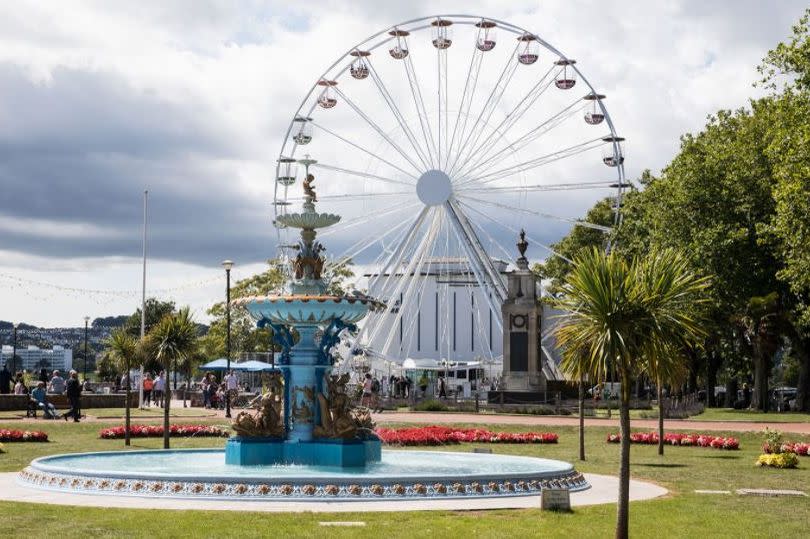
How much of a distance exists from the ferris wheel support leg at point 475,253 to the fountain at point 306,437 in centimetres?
3426

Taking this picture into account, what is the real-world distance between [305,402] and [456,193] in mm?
36633

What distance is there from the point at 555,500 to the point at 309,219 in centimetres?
1046

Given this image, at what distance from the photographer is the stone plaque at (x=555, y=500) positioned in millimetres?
19766

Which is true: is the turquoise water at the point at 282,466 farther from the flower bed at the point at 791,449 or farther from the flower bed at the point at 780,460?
the flower bed at the point at 791,449

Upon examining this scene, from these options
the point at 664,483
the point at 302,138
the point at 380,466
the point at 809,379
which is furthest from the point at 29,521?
the point at 809,379

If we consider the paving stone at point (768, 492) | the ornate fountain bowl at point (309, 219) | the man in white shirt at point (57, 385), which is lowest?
A: the paving stone at point (768, 492)

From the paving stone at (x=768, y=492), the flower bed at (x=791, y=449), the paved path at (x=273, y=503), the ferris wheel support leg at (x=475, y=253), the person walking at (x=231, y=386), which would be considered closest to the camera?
the paved path at (x=273, y=503)

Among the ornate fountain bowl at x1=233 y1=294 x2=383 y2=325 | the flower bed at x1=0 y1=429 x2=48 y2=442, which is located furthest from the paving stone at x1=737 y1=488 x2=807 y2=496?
the flower bed at x1=0 y1=429 x2=48 y2=442

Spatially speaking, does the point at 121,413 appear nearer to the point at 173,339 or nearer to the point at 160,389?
the point at 160,389

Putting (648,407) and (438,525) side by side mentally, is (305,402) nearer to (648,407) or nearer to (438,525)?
(438,525)

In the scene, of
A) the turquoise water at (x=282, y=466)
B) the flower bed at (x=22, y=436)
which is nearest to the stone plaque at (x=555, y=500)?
the turquoise water at (x=282, y=466)

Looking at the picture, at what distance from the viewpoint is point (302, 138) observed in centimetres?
6488

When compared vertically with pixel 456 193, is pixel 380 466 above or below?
below

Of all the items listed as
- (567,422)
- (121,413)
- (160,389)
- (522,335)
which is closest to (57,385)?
(121,413)
